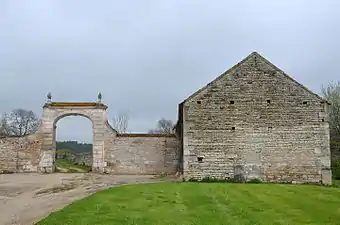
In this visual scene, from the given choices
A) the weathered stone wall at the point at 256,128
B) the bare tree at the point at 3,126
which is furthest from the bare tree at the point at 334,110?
the bare tree at the point at 3,126

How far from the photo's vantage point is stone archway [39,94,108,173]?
1038 inches

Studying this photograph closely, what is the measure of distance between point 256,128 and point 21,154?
49.5ft

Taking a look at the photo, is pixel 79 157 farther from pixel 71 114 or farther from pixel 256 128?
pixel 256 128

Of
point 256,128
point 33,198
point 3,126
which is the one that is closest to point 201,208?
point 33,198

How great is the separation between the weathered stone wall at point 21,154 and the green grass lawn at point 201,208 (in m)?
13.2

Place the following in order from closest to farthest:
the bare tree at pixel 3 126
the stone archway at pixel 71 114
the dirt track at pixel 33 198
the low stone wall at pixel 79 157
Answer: the dirt track at pixel 33 198
the stone archway at pixel 71 114
the low stone wall at pixel 79 157
the bare tree at pixel 3 126

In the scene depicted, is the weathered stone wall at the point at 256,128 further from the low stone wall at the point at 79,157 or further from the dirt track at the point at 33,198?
the low stone wall at the point at 79,157

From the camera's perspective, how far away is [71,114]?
27328 millimetres

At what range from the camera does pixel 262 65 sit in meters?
20.8

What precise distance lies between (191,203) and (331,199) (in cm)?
482

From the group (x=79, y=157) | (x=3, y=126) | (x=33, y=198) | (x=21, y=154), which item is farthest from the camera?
(x=3, y=126)

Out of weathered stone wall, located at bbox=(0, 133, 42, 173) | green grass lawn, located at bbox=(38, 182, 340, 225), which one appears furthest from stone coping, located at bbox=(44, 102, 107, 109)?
green grass lawn, located at bbox=(38, 182, 340, 225)

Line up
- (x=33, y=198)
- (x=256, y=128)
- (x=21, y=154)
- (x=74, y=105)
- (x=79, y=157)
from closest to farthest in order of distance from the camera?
(x=33, y=198)
(x=256, y=128)
(x=21, y=154)
(x=74, y=105)
(x=79, y=157)

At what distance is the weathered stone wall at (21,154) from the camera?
26.4 m
